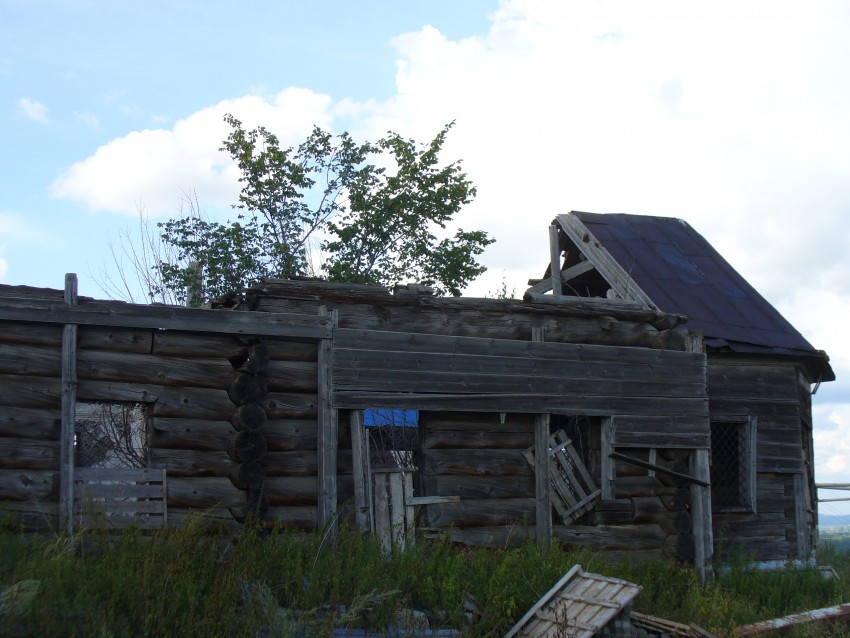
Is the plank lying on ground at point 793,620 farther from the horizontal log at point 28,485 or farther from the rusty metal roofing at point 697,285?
the horizontal log at point 28,485

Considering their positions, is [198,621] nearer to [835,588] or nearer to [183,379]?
[183,379]

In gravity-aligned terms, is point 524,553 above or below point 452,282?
below

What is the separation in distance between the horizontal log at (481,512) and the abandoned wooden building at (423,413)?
0.08 feet

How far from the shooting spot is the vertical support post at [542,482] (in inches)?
431

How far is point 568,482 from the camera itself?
37.8 ft

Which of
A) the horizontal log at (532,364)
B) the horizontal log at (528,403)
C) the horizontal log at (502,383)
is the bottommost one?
the horizontal log at (528,403)

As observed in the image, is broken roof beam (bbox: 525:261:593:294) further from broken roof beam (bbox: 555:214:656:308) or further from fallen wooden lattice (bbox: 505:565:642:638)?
fallen wooden lattice (bbox: 505:565:642:638)

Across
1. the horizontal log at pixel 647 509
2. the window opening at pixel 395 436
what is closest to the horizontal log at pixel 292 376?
the window opening at pixel 395 436

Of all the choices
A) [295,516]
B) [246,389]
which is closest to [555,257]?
[246,389]

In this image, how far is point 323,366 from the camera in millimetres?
10016

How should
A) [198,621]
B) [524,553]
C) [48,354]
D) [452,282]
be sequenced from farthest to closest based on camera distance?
[452,282] < [524,553] < [48,354] < [198,621]

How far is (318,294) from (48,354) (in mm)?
2814

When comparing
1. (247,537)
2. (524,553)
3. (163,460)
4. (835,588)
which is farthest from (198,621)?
(835,588)

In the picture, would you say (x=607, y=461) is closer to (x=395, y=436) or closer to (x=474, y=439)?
(x=474, y=439)
